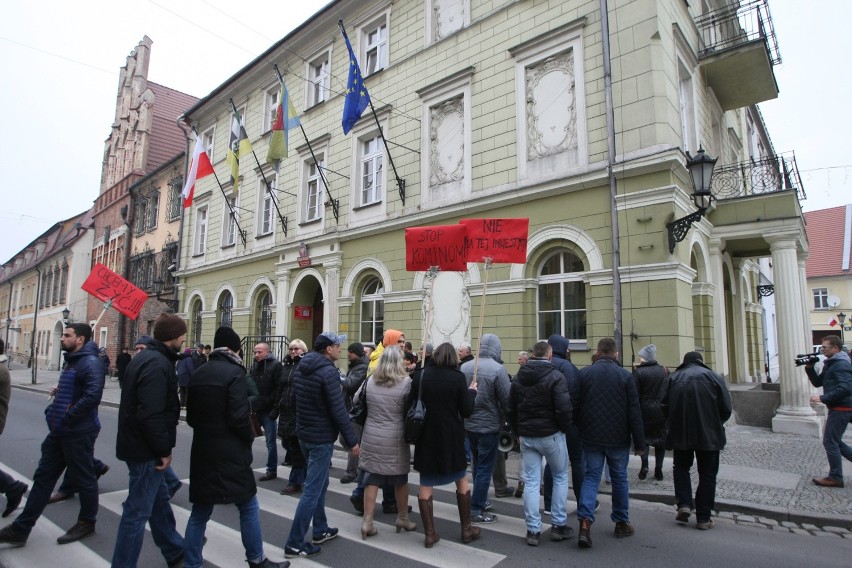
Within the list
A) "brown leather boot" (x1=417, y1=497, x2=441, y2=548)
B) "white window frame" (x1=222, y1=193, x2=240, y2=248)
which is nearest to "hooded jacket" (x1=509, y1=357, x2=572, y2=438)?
"brown leather boot" (x1=417, y1=497, x2=441, y2=548)

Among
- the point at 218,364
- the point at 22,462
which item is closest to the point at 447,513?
the point at 218,364

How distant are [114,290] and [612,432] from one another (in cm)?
1064

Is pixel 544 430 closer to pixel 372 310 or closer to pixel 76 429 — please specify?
pixel 76 429

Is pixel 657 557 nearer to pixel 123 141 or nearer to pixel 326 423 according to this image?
pixel 326 423

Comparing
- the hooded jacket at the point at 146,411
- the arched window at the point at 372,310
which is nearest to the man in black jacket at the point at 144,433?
the hooded jacket at the point at 146,411

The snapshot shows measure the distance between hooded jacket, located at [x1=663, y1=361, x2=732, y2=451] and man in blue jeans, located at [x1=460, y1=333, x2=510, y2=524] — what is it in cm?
176

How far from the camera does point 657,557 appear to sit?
4.34 meters

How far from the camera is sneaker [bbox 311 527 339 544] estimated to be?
4562 millimetres

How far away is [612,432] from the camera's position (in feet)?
15.9

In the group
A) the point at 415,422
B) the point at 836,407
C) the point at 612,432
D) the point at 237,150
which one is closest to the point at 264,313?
the point at 237,150

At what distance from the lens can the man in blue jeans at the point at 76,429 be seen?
480 cm

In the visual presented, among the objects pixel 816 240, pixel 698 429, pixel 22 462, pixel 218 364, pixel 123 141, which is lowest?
pixel 22 462

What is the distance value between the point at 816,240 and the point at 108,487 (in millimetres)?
50507

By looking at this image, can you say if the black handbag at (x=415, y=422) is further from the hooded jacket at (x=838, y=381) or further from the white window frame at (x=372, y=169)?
the white window frame at (x=372, y=169)
